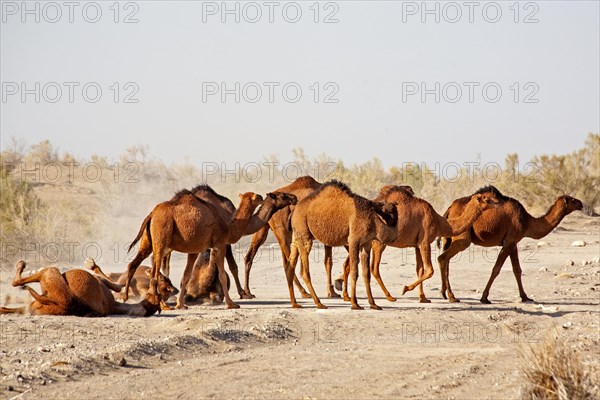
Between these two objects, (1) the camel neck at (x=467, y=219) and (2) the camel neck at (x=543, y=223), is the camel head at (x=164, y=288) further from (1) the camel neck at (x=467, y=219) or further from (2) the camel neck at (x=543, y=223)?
(2) the camel neck at (x=543, y=223)

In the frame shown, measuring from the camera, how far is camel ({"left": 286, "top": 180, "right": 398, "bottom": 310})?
16.2 metres

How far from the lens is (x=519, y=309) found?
16.9 meters

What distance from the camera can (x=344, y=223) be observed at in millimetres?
16219

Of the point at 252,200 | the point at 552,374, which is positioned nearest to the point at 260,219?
the point at 252,200

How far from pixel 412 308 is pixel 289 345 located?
3.86 meters

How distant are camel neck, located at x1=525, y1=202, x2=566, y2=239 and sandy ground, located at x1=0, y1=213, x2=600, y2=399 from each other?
1.11 m

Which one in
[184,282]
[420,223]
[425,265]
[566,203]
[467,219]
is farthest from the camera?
[566,203]

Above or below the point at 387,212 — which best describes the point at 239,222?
below

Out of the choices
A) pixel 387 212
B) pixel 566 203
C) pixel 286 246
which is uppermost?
pixel 566 203

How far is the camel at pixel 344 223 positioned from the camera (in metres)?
16.2

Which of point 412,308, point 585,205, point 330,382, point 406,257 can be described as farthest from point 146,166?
point 330,382

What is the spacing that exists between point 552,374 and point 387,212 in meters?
7.56

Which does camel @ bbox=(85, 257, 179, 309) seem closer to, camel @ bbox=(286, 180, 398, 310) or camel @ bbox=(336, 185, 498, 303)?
camel @ bbox=(286, 180, 398, 310)

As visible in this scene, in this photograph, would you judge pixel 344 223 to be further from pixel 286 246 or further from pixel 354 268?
pixel 286 246
